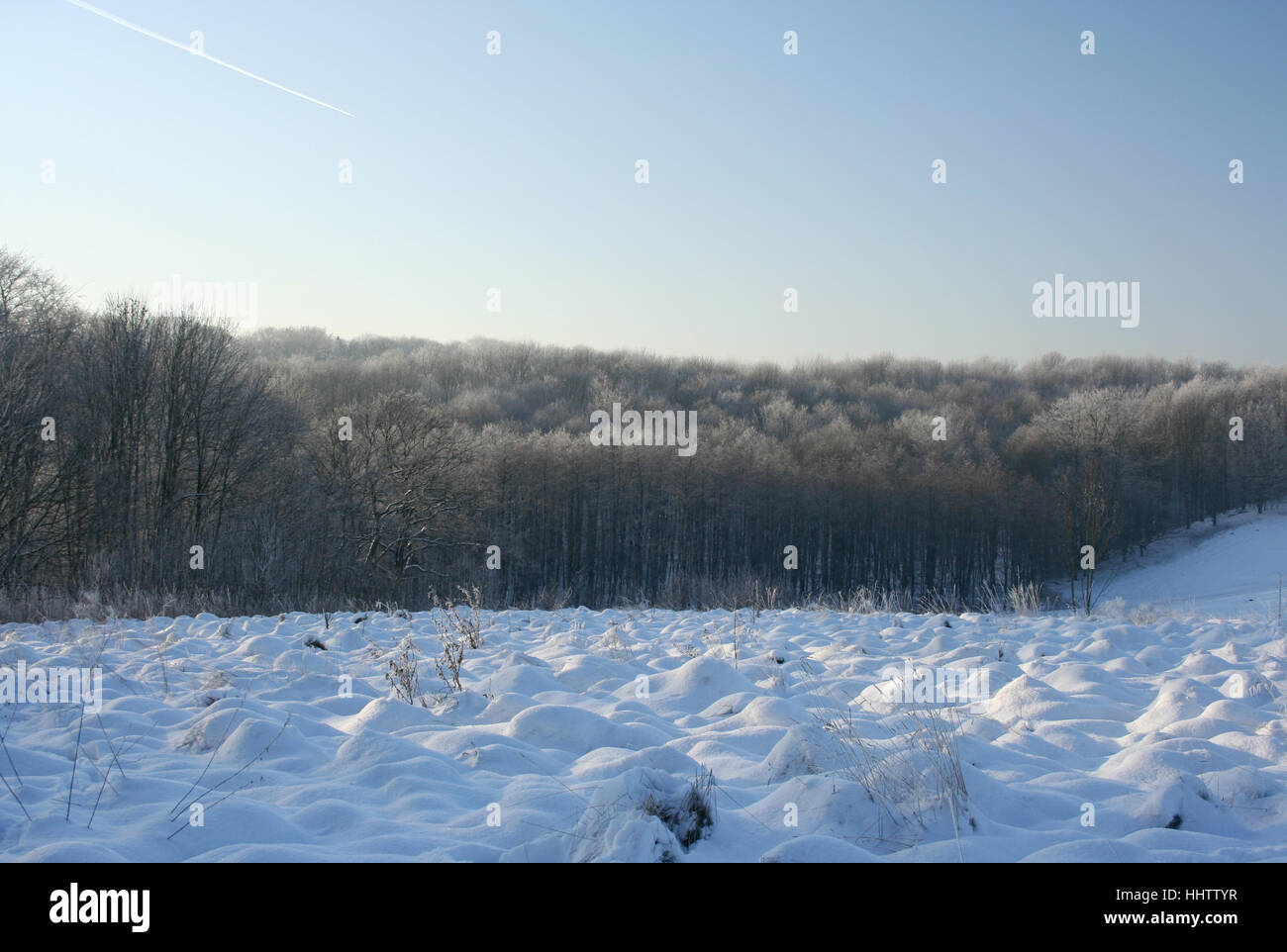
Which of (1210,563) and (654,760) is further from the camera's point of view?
(1210,563)

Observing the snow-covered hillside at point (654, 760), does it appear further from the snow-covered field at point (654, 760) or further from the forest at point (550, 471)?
the forest at point (550, 471)

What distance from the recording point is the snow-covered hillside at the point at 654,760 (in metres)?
2.75

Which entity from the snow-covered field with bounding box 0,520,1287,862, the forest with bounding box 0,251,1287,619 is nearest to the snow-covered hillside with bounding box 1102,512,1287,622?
the forest with bounding box 0,251,1287,619

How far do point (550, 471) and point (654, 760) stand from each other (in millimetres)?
42934

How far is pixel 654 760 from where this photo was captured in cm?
338

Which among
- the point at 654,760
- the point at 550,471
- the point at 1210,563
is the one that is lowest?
the point at 1210,563

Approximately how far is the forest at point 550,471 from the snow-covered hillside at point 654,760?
286 inches

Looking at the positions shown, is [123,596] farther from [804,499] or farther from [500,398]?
[500,398]

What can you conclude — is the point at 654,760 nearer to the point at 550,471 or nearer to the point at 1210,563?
the point at 550,471

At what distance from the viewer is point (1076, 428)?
55656mm

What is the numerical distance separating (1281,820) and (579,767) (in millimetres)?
2808

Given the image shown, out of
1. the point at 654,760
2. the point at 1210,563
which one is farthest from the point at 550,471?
the point at 654,760

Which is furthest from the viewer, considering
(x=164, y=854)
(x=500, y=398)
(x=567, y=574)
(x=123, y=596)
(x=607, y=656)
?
(x=500, y=398)

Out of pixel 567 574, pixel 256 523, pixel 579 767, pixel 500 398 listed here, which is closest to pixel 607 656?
pixel 579 767
